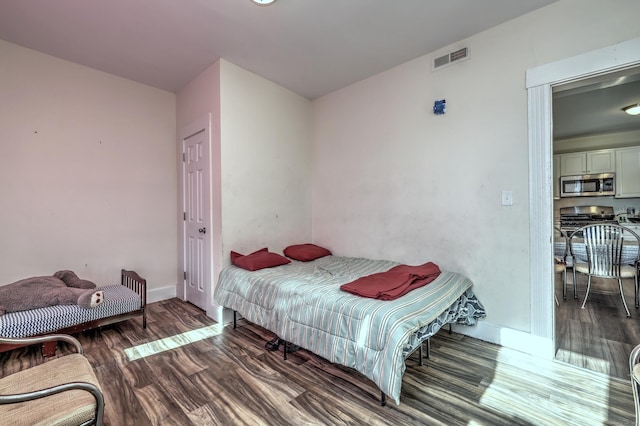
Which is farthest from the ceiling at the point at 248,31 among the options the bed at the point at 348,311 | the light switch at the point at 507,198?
the bed at the point at 348,311

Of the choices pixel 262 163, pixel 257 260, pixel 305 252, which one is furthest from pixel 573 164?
pixel 257 260

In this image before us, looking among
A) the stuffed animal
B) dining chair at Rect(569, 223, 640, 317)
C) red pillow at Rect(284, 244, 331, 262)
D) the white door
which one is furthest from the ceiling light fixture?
the stuffed animal

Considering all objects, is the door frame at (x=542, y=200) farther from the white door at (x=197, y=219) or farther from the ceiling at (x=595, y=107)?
the white door at (x=197, y=219)

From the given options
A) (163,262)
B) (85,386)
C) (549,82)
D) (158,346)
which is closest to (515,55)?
(549,82)

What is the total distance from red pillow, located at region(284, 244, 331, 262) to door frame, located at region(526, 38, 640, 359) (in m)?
2.10

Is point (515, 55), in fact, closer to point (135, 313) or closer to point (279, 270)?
point (279, 270)

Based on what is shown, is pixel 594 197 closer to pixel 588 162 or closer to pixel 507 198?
pixel 588 162

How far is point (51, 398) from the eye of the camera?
1169mm

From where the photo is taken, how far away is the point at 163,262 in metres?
3.65

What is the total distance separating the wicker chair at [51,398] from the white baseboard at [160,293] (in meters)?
2.29

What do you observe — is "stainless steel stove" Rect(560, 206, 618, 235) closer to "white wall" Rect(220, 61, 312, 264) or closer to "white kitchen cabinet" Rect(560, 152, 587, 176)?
"white kitchen cabinet" Rect(560, 152, 587, 176)

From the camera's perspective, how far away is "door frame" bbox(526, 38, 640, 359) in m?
2.15

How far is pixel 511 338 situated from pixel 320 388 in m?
1.65

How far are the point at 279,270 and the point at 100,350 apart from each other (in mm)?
1592
